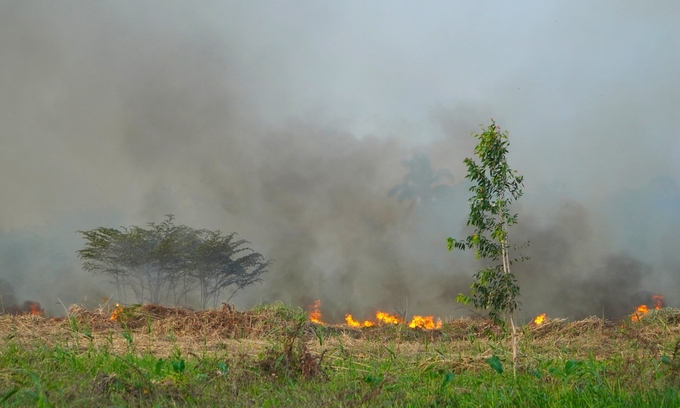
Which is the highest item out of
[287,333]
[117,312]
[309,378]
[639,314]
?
[639,314]

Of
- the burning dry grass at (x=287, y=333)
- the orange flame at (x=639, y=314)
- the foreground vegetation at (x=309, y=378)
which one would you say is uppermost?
the orange flame at (x=639, y=314)

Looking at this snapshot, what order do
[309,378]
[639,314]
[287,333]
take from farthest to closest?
[639,314]
[287,333]
[309,378]

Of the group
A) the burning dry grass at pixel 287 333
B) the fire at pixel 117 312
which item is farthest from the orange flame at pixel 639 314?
the fire at pixel 117 312

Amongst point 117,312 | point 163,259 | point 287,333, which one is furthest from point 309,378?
point 163,259

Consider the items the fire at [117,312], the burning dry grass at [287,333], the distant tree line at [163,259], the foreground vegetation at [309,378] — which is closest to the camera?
the foreground vegetation at [309,378]

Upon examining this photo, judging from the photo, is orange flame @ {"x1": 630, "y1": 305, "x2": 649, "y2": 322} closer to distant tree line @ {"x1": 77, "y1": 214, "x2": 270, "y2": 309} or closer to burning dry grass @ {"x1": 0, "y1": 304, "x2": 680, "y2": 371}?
burning dry grass @ {"x1": 0, "y1": 304, "x2": 680, "y2": 371}

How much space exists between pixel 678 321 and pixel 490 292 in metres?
11.4

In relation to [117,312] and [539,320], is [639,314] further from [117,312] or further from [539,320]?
[117,312]

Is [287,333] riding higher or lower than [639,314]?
lower

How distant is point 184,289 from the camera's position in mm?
44281

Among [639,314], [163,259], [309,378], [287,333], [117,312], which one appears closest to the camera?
[309,378]

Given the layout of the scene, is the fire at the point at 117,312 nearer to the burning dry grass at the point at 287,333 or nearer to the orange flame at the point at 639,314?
the burning dry grass at the point at 287,333

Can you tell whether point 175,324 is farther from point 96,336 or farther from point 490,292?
point 490,292

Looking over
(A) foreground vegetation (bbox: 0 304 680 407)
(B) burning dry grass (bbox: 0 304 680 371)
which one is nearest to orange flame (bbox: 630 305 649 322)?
(B) burning dry grass (bbox: 0 304 680 371)
